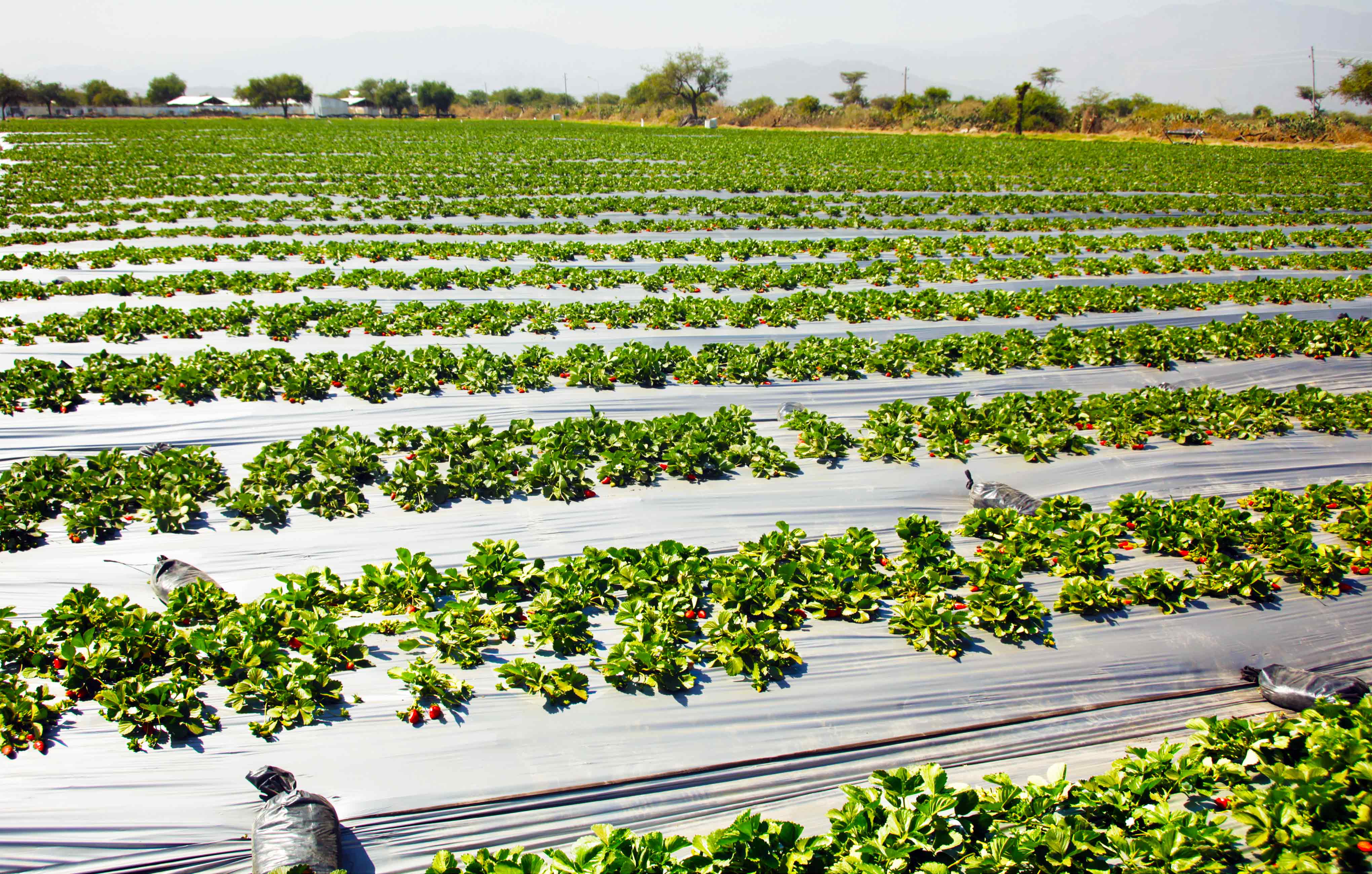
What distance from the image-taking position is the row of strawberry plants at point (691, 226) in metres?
17.7

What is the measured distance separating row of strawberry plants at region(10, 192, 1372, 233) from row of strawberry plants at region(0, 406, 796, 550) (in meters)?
14.0

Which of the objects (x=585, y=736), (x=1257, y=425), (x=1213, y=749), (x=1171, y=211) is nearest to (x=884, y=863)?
(x=585, y=736)

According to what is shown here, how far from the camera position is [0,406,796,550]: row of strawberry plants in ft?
20.8

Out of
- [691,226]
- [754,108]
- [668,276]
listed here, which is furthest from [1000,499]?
[754,108]

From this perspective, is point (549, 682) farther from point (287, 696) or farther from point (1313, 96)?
point (1313, 96)

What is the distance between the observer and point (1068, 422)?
8523mm

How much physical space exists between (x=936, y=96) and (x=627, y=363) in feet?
304

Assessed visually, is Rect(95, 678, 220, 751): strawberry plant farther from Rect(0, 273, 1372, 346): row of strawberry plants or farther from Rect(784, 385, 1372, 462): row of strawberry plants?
Rect(0, 273, 1372, 346): row of strawberry plants

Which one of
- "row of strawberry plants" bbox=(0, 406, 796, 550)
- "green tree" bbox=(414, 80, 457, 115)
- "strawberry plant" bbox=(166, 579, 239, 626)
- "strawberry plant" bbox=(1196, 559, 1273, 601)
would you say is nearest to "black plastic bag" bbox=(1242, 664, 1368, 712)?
"strawberry plant" bbox=(1196, 559, 1273, 601)

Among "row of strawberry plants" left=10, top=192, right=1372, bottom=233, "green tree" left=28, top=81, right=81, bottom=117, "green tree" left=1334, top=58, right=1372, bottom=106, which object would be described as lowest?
"row of strawberry plants" left=10, top=192, right=1372, bottom=233

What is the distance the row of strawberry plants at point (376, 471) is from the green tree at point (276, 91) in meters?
133

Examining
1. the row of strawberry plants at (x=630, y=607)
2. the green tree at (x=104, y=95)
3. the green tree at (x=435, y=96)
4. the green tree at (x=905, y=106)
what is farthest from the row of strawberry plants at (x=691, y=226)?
the green tree at (x=104, y=95)

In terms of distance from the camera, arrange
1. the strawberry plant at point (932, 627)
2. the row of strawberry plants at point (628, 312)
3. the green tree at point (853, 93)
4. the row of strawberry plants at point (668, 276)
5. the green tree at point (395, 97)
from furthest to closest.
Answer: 1. the green tree at point (395, 97)
2. the green tree at point (853, 93)
3. the row of strawberry plants at point (668, 276)
4. the row of strawberry plants at point (628, 312)
5. the strawberry plant at point (932, 627)

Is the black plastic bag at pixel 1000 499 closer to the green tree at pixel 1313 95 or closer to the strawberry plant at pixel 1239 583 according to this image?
the strawberry plant at pixel 1239 583
